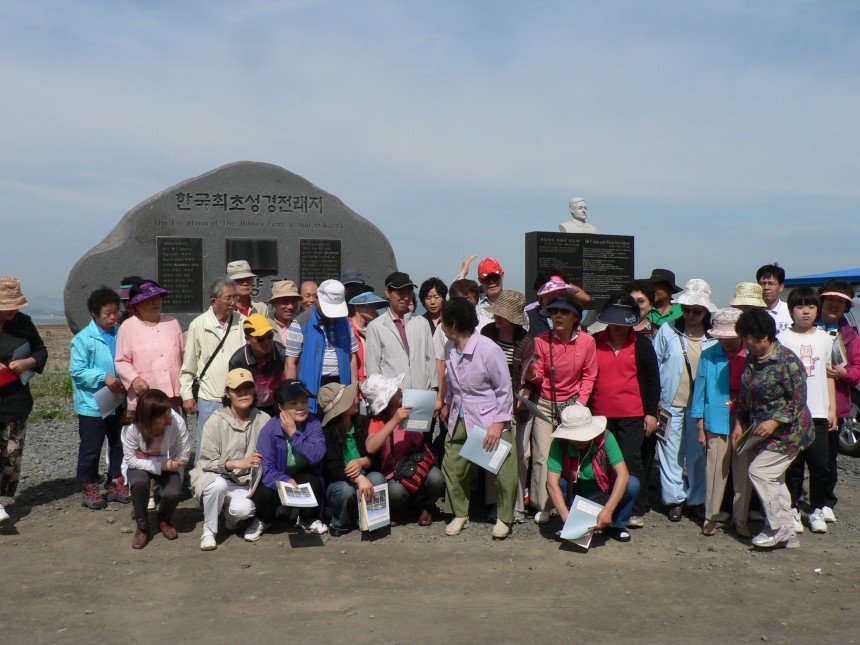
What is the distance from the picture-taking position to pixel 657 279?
235 inches

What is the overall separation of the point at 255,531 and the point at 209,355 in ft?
4.09

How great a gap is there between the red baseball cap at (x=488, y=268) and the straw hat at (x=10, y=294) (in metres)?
3.23

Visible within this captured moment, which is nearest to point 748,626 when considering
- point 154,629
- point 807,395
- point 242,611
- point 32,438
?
point 807,395

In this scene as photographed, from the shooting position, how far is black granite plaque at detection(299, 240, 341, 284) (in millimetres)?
8125

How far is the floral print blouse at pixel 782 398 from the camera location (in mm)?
4531

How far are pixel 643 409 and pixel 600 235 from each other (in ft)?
13.6

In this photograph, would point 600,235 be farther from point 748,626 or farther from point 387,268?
point 748,626

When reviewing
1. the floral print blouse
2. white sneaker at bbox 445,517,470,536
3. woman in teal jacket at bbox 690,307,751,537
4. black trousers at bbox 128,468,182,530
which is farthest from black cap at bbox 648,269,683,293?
black trousers at bbox 128,468,182,530

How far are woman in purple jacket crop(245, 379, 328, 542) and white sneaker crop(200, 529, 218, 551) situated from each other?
22 centimetres

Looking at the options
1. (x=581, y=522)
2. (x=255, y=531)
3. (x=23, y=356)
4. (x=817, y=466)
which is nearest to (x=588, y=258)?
(x=817, y=466)

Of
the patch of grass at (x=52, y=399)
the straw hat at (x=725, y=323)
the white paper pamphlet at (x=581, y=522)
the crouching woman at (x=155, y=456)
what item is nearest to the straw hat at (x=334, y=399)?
the crouching woman at (x=155, y=456)

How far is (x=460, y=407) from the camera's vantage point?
4941 millimetres

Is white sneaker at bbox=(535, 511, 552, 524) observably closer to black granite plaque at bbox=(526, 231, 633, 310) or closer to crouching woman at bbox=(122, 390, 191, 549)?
crouching woman at bbox=(122, 390, 191, 549)

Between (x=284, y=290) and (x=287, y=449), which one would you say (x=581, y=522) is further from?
(x=284, y=290)
